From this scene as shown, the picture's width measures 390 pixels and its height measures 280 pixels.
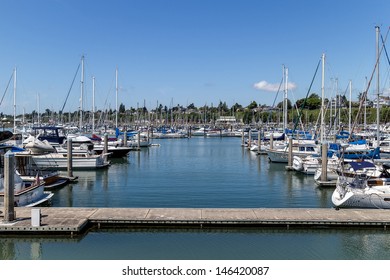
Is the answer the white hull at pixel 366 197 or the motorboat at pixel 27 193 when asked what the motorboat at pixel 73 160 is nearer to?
the motorboat at pixel 27 193

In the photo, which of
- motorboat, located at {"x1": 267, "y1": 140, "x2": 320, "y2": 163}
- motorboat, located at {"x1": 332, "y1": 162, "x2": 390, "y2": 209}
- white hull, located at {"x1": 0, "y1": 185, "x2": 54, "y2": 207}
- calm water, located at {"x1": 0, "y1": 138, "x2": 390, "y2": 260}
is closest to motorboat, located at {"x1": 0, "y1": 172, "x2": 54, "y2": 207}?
white hull, located at {"x1": 0, "y1": 185, "x2": 54, "y2": 207}

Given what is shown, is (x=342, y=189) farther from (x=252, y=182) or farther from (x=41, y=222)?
(x=41, y=222)

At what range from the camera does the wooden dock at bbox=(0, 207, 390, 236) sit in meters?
18.7

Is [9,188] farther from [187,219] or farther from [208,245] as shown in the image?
[208,245]

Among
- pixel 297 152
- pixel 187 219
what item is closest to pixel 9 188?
pixel 187 219

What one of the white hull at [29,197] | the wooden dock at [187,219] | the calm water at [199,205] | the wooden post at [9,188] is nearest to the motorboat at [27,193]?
the white hull at [29,197]

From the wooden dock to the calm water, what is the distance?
1.14 feet

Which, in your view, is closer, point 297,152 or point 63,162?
point 63,162

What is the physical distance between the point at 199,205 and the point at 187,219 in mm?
6664

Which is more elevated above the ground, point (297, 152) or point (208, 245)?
point (297, 152)

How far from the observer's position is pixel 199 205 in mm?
26547

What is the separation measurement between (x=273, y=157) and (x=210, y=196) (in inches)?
960

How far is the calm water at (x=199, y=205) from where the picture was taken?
17.4m
